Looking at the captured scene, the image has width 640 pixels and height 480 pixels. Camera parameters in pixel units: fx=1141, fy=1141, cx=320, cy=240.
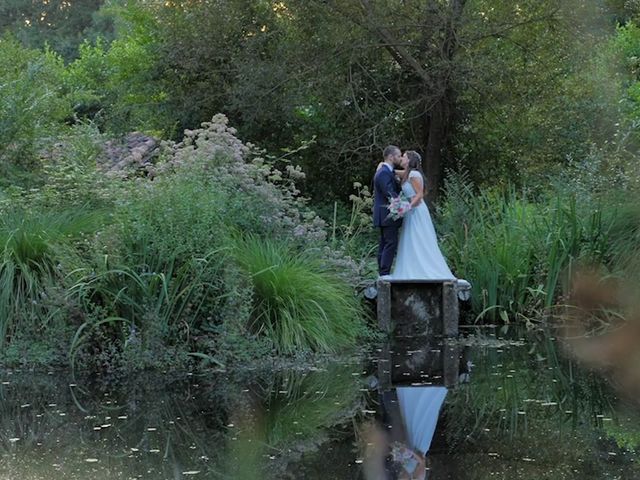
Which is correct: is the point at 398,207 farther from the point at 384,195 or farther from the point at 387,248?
the point at 387,248

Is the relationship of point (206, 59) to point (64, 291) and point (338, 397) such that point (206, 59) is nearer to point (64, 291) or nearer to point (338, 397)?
point (64, 291)

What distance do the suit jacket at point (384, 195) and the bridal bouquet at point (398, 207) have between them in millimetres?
103

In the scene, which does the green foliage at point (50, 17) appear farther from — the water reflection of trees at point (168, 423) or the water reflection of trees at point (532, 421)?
the water reflection of trees at point (532, 421)

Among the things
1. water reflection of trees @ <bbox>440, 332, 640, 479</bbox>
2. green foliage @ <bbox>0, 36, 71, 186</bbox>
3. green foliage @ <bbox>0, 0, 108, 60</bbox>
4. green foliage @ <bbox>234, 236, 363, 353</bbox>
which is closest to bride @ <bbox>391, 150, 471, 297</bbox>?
green foliage @ <bbox>234, 236, 363, 353</bbox>

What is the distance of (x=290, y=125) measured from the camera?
20.9 m

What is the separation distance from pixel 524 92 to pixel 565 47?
1181 mm

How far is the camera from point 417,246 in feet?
46.1

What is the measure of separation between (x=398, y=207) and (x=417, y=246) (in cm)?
53

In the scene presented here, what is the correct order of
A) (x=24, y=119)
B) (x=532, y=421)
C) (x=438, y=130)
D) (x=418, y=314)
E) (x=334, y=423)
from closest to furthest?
(x=532, y=421) → (x=334, y=423) → (x=418, y=314) → (x=24, y=119) → (x=438, y=130)

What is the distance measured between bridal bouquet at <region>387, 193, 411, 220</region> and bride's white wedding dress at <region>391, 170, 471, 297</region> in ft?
0.54

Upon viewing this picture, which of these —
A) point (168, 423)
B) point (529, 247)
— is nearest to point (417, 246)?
point (529, 247)

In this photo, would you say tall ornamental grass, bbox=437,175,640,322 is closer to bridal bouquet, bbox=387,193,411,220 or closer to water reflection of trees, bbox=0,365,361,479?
bridal bouquet, bbox=387,193,411,220

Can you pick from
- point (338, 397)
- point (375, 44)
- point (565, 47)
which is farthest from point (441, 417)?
point (565, 47)

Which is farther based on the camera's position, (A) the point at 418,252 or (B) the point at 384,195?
(B) the point at 384,195
